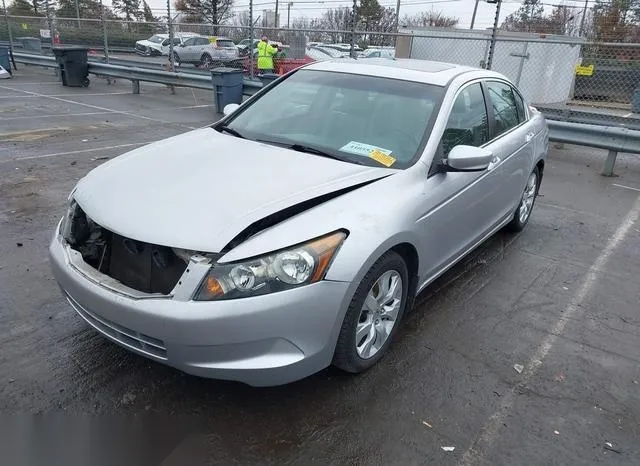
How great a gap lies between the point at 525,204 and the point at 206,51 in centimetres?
2037

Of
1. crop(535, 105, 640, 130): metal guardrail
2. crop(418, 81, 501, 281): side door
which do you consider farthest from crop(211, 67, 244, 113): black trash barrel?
crop(418, 81, 501, 281): side door

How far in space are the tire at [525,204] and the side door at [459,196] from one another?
979 millimetres

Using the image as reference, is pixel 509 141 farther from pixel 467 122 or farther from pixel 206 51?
pixel 206 51

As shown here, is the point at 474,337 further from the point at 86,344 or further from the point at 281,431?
the point at 86,344

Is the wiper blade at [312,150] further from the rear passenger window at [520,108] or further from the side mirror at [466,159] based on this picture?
Answer: the rear passenger window at [520,108]

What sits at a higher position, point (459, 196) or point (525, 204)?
point (459, 196)

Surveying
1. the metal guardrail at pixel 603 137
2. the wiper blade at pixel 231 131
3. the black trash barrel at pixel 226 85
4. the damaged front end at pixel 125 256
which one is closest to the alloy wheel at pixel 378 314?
the damaged front end at pixel 125 256

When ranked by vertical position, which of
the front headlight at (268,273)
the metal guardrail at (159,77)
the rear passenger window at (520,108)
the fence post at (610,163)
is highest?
the rear passenger window at (520,108)

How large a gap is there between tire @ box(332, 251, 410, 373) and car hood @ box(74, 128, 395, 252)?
51cm

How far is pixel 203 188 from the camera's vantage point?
285 cm

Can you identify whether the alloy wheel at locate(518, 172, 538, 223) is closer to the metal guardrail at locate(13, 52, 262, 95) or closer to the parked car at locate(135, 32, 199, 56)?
the metal guardrail at locate(13, 52, 262, 95)

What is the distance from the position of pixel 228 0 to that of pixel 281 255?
50.2 meters

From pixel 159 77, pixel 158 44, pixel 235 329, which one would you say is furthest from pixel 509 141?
pixel 158 44

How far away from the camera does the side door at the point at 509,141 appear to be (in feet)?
14.3
